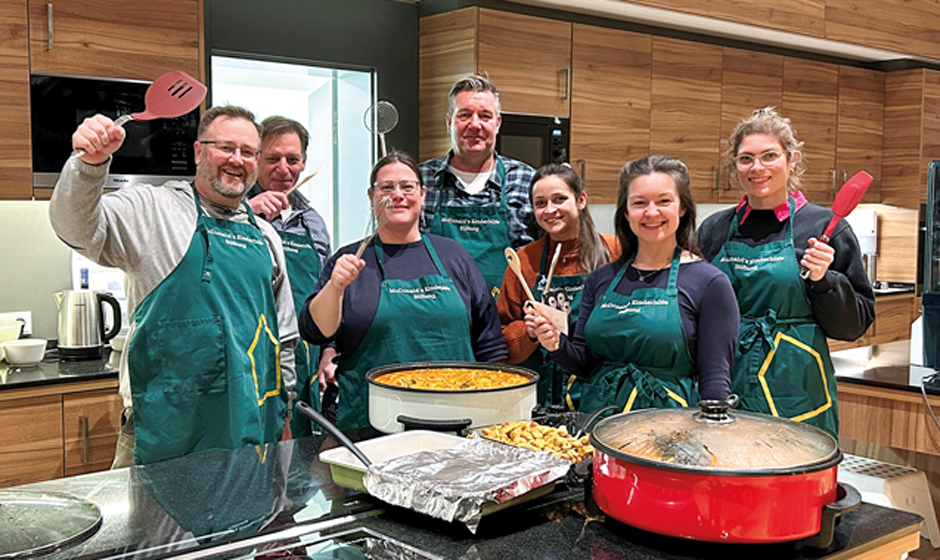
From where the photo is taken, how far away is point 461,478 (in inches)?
51.0

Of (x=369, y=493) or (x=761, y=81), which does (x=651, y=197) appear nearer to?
(x=369, y=493)

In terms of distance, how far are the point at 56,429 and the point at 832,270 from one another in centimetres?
253

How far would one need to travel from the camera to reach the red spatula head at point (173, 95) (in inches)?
72.5

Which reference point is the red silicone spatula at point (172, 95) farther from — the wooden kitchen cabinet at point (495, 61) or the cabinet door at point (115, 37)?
the wooden kitchen cabinet at point (495, 61)

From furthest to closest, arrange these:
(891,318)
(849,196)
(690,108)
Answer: (891,318)
(690,108)
(849,196)

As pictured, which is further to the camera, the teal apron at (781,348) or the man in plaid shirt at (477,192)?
the man in plaid shirt at (477,192)

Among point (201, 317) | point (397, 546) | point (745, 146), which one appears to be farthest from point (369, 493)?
point (745, 146)

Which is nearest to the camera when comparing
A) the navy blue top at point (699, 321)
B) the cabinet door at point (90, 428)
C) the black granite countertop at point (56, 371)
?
the navy blue top at point (699, 321)

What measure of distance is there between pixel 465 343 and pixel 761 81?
12.3ft

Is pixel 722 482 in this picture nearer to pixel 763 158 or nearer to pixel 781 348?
pixel 781 348

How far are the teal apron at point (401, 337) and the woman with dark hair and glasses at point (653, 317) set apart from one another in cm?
30

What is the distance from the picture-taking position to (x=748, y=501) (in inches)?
45.2

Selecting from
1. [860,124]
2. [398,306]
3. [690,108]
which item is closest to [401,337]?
[398,306]

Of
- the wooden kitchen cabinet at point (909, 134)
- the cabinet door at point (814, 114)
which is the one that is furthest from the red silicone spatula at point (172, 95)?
the wooden kitchen cabinet at point (909, 134)
